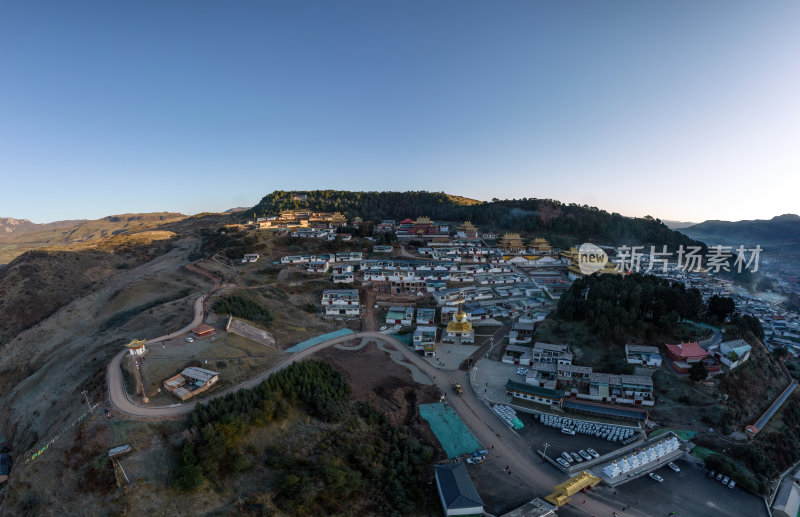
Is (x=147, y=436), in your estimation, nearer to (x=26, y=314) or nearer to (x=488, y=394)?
(x=488, y=394)

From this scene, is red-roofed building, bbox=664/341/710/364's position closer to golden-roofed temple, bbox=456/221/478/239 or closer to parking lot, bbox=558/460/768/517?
parking lot, bbox=558/460/768/517

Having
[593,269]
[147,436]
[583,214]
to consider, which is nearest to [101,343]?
[147,436]

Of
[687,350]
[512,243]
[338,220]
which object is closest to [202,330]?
[687,350]

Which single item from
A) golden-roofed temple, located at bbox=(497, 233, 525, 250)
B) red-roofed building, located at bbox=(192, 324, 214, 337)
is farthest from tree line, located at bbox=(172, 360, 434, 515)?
golden-roofed temple, located at bbox=(497, 233, 525, 250)

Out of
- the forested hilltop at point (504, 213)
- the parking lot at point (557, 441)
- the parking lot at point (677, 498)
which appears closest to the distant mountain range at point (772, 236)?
the forested hilltop at point (504, 213)

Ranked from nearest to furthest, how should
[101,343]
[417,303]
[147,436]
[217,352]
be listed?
[147,436] → [217,352] → [101,343] → [417,303]

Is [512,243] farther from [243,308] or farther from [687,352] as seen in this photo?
[243,308]
